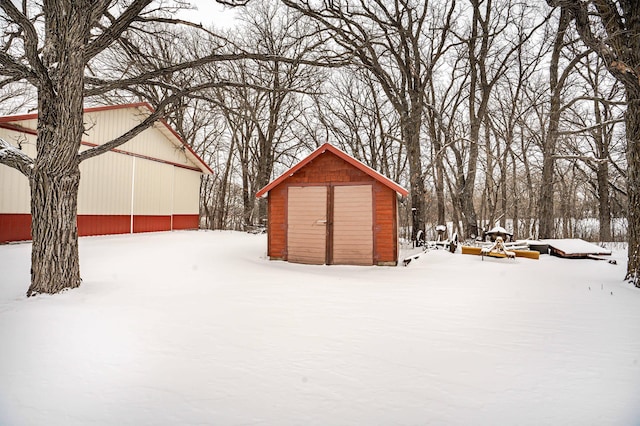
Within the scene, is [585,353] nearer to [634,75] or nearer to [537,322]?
[537,322]

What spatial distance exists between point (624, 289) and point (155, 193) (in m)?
17.2

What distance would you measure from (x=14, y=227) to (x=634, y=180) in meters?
16.9

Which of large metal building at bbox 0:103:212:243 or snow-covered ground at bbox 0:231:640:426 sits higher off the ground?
large metal building at bbox 0:103:212:243

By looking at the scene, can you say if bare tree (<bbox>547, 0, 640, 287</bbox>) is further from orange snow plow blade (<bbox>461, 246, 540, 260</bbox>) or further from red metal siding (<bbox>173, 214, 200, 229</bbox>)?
red metal siding (<bbox>173, 214, 200, 229</bbox>)

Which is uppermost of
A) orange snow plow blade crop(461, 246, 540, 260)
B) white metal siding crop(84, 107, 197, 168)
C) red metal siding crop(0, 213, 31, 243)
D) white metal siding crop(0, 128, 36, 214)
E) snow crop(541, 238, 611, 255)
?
white metal siding crop(84, 107, 197, 168)

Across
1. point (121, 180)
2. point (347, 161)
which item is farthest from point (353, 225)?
point (121, 180)

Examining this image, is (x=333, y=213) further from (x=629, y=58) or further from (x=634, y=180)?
(x=629, y=58)

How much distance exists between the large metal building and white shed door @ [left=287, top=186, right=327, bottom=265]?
25.3ft

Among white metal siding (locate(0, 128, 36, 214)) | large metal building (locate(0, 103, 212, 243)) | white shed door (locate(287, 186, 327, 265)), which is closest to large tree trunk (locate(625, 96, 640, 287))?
white shed door (locate(287, 186, 327, 265))

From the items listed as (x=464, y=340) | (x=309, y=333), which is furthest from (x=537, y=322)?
(x=309, y=333)

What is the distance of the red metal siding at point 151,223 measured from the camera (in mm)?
15559

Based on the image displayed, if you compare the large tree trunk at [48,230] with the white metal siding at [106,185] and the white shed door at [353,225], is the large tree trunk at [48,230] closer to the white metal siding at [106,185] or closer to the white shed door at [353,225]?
the white shed door at [353,225]

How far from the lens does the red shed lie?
9367mm

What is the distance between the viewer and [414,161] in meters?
15.1
